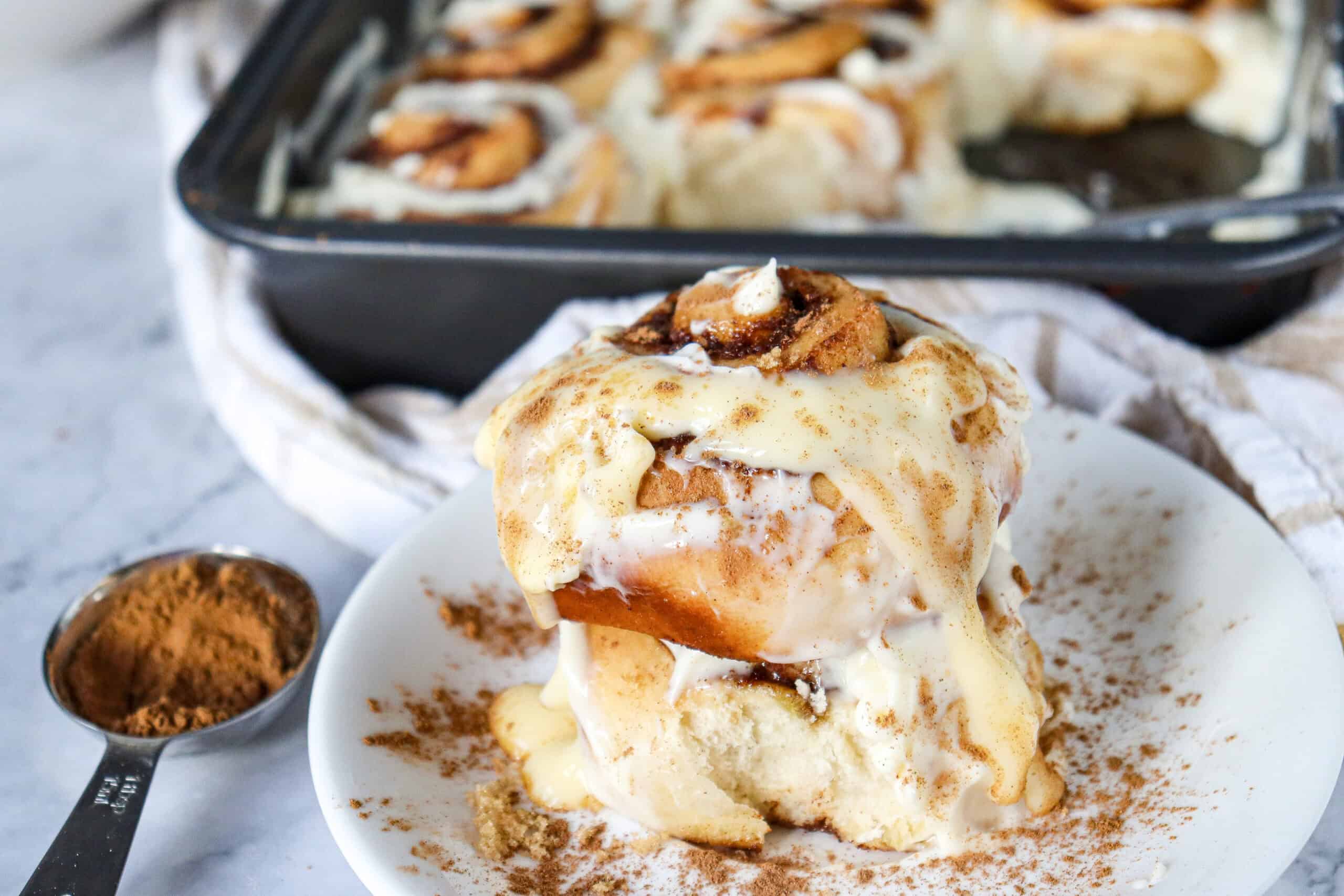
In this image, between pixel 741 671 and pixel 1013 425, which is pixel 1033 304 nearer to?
pixel 1013 425

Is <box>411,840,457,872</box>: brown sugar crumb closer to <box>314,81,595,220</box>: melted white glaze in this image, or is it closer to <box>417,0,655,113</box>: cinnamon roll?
<box>314,81,595,220</box>: melted white glaze

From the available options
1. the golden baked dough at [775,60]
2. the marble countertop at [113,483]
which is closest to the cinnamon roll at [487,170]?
the golden baked dough at [775,60]

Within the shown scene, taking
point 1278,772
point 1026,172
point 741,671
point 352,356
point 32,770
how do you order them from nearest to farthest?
point 1278,772, point 741,671, point 32,770, point 352,356, point 1026,172

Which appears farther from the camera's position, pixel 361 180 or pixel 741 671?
pixel 361 180

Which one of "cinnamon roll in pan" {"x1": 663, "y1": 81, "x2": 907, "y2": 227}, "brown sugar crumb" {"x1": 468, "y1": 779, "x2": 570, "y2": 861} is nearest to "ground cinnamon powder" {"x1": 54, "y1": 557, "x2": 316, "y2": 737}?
"brown sugar crumb" {"x1": 468, "y1": 779, "x2": 570, "y2": 861}

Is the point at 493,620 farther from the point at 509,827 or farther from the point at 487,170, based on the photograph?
the point at 487,170

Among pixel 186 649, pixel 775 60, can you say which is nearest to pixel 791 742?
pixel 186 649

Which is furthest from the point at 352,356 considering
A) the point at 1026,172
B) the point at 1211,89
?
the point at 1211,89
